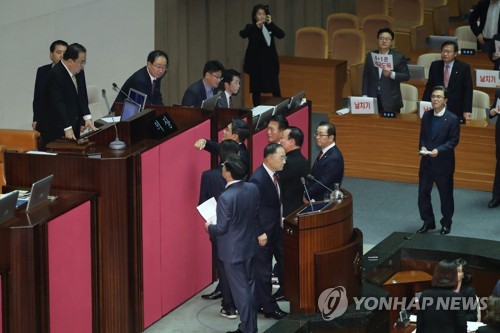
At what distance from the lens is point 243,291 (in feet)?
27.0

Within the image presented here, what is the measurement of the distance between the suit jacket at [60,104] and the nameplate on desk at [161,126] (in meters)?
1.36

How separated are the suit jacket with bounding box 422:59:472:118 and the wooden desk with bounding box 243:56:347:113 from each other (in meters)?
3.19

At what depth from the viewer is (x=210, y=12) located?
15.0m

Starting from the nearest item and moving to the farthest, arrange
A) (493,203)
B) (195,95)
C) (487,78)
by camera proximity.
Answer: (195,95)
(493,203)
(487,78)

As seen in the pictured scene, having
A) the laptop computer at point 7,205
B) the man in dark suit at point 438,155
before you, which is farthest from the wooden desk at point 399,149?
the laptop computer at point 7,205

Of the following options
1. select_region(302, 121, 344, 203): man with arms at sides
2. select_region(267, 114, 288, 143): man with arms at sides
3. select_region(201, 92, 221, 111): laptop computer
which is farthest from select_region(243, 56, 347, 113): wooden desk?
select_region(302, 121, 344, 203): man with arms at sides

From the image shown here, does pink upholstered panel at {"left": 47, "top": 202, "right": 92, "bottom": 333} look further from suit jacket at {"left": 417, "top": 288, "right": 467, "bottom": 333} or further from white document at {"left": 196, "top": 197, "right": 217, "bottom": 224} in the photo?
suit jacket at {"left": 417, "top": 288, "right": 467, "bottom": 333}

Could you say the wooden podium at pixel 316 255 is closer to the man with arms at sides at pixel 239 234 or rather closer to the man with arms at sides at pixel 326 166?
the man with arms at sides at pixel 239 234

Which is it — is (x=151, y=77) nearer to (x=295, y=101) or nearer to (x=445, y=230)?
(x=295, y=101)

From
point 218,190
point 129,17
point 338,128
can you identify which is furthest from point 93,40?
point 218,190

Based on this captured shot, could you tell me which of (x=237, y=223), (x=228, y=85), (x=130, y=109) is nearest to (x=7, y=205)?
(x=237, y=223)

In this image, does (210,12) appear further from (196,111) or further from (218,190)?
(218,190)

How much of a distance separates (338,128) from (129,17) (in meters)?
2.67

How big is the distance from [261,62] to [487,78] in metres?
2.66
